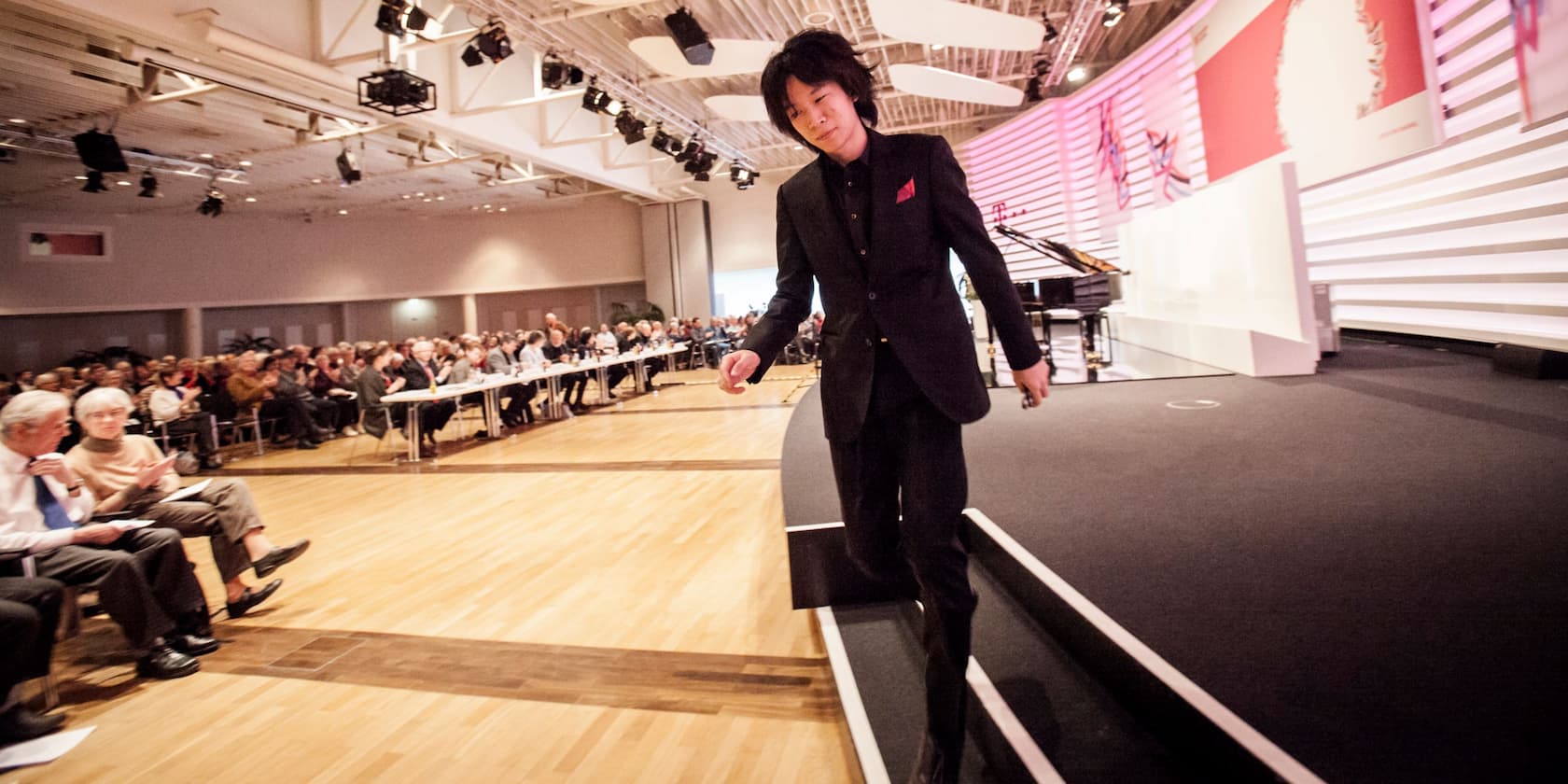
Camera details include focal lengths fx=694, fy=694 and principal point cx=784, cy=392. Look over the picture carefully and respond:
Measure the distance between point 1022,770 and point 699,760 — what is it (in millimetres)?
880

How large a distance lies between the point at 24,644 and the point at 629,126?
933 centimetres

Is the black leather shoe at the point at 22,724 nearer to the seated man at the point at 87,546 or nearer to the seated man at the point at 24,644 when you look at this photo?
the seated man at the point at 24,644

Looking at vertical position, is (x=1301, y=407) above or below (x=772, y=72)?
below

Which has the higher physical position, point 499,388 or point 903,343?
point 499,388

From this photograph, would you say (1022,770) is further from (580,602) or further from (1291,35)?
(1291,35)

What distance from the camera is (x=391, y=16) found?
6.54m

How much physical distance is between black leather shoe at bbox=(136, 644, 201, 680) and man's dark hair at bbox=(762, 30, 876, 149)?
3132 millimetres

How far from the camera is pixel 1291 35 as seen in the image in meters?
6.22

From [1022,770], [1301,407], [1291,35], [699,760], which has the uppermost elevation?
[1291,35]

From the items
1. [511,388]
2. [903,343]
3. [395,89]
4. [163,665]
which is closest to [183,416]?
[511,388]

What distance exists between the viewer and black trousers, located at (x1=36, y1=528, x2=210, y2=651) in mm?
2602

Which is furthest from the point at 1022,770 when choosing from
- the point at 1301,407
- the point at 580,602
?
the point at 1301,407

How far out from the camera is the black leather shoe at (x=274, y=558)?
10.7 ft

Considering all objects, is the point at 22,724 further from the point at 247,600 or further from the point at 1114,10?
the point at 1114,10
